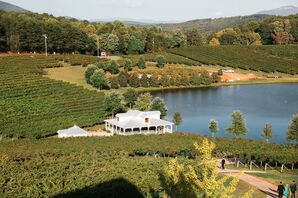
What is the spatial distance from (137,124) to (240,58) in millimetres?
65904

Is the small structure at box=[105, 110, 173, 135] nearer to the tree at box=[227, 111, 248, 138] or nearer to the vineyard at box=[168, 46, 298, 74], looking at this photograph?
the tree at box=[227, 111, 248, 138]

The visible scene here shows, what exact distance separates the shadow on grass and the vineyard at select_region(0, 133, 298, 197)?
0.37ft

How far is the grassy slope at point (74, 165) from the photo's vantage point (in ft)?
76.5

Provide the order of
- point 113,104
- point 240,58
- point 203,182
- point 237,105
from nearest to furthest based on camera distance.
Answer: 1. point 203,182
2. point 113,104
3. point 237,105
4. point 240,58

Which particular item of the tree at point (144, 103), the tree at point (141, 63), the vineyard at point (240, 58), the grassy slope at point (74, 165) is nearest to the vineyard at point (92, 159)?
the grassy slope at point (74, 165)

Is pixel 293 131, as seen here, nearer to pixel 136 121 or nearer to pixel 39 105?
pixel 136 121

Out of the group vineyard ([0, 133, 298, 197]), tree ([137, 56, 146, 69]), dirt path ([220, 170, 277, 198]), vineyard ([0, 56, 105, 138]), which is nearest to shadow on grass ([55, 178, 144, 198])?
vineyard ([0, 133, 298, 197])

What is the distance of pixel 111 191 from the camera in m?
23.1

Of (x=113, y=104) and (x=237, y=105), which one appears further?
(x=237, y=105)

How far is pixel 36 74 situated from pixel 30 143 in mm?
38857

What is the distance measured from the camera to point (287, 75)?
9869 cm

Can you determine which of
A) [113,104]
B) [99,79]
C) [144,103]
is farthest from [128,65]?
[113,104]

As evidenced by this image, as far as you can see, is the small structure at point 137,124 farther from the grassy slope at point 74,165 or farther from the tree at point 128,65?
the tree at point 128,65

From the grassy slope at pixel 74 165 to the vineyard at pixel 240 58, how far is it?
221ft
